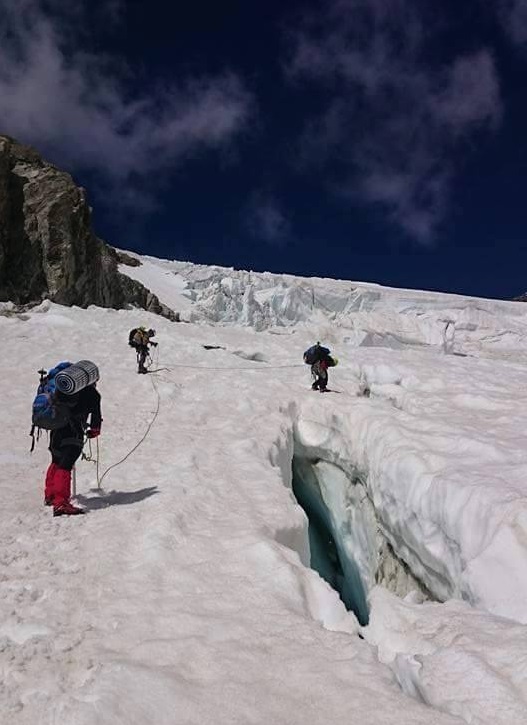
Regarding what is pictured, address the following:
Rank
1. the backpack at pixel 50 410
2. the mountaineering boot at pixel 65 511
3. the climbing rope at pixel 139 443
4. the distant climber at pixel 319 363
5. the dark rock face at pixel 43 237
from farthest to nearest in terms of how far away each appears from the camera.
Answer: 1. the dark rock face at pixel 43 237
2. the distant climber at pixel 319 363
3. the climbing rope at pixel 139 443
4. the backpack at pixel 50 410
5. the mountaineering boot at pixel 65 511

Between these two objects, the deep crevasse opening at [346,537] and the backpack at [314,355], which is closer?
the deep crevasse opening at [346,537]

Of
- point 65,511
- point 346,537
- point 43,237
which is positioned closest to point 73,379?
point 65,511

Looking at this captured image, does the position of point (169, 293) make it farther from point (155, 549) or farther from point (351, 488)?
point (155, 549)

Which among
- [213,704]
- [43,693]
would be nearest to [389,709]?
[213,704]

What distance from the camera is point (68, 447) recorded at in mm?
5227

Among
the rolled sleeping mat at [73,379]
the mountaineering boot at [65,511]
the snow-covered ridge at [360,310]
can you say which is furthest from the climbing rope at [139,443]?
the snow-covered ridge at [360,310]

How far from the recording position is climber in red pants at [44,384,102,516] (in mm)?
5012

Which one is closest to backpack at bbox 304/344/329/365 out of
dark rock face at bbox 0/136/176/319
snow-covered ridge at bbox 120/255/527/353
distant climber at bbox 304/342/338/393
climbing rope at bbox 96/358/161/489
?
distant climber at bbox 304/342/338/393

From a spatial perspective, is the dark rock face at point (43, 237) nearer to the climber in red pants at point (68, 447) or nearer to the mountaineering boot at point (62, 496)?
the climber in red pants at point (68, 447)

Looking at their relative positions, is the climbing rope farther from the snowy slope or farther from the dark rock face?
the dark rock face

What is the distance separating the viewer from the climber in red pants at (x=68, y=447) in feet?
16.4

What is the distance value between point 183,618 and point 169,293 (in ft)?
203

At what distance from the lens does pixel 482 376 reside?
14.2 metres

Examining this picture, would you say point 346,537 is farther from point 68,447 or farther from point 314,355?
point 68,447
